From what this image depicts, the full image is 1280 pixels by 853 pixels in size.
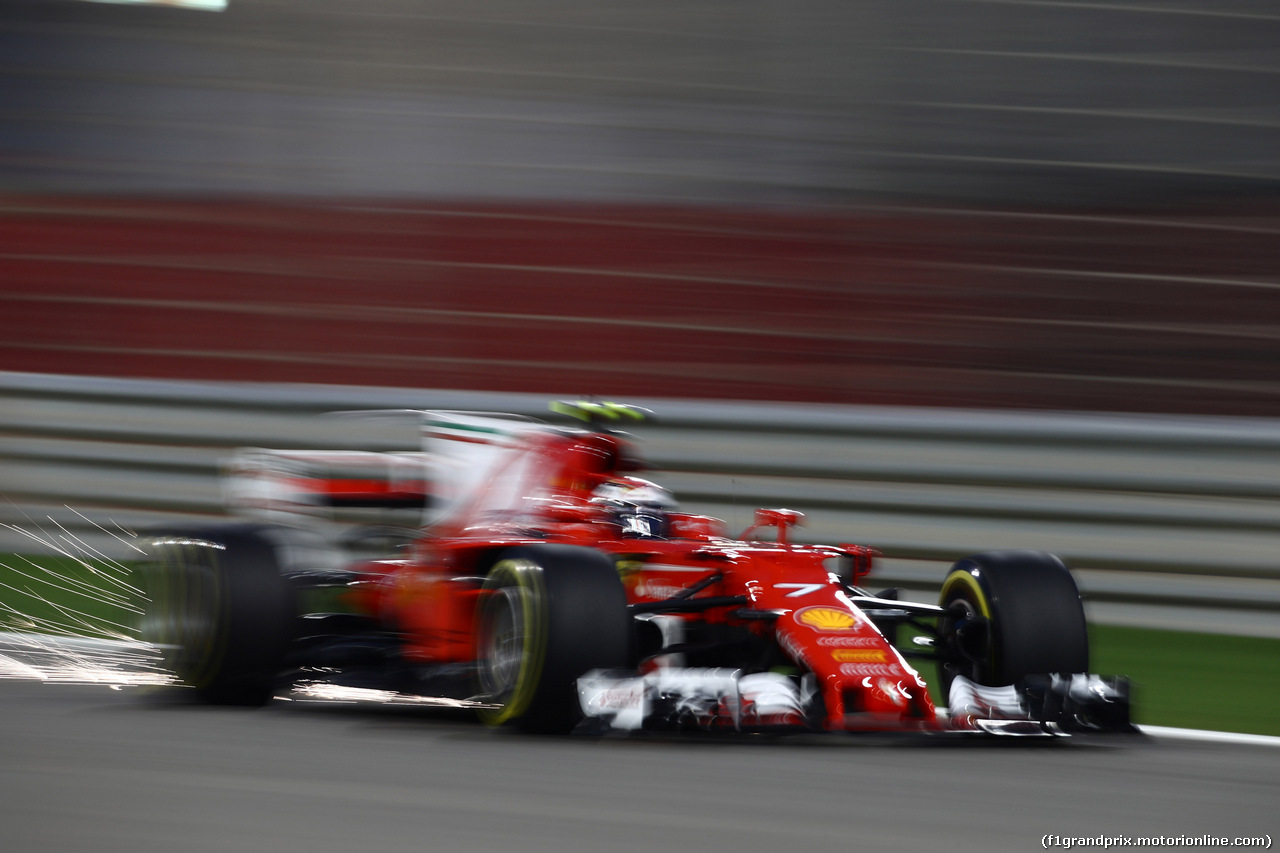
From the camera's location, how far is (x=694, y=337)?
37.6ft

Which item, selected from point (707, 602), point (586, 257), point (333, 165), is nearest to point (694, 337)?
point (586, 257)

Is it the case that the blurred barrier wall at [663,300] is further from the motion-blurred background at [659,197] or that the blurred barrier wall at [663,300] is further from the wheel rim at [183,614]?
the wheel rim at [183,614]

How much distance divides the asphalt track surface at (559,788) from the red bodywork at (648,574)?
23 cm

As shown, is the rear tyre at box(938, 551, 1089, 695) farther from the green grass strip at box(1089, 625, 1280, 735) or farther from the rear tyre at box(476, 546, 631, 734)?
the rear tyre at box(476, 546, 631, 734)

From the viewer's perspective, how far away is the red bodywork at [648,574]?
6.05m

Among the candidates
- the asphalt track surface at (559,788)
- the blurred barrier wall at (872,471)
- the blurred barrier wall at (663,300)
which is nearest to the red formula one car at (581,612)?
the asphalt track surface at (559,788)

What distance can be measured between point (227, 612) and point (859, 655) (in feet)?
7.55

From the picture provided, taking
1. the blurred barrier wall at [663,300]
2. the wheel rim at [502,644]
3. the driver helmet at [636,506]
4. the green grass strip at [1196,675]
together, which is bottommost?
the green grass strip at [1196,675]

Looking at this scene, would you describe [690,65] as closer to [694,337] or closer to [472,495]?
[694,337]

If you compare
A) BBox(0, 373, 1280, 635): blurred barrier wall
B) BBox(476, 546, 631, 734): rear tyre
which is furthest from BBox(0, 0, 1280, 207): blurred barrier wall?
BBox(476, 546, 631, 734): rear tyre

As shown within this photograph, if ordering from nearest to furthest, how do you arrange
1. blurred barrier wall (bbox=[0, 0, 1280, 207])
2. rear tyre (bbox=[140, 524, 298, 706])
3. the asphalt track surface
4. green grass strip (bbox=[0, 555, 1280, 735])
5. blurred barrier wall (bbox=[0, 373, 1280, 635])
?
the asphalt track surface → rear tyre (bbox=[140, 524, 298, 706]) → green grass strip (bbox=[0, 555, 1280, 735]) → blurred barrier wall (bbox=[0, 373, 1280, 635]) → blurred barrier wall (bbox=[0, 0, 1280, 207])

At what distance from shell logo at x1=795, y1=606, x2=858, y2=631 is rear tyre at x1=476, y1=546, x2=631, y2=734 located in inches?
23.3

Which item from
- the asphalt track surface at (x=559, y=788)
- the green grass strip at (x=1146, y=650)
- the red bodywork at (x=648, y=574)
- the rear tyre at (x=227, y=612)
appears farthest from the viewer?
the green grass strip at (x=1146, y=650)

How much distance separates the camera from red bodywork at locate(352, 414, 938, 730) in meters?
6.05
